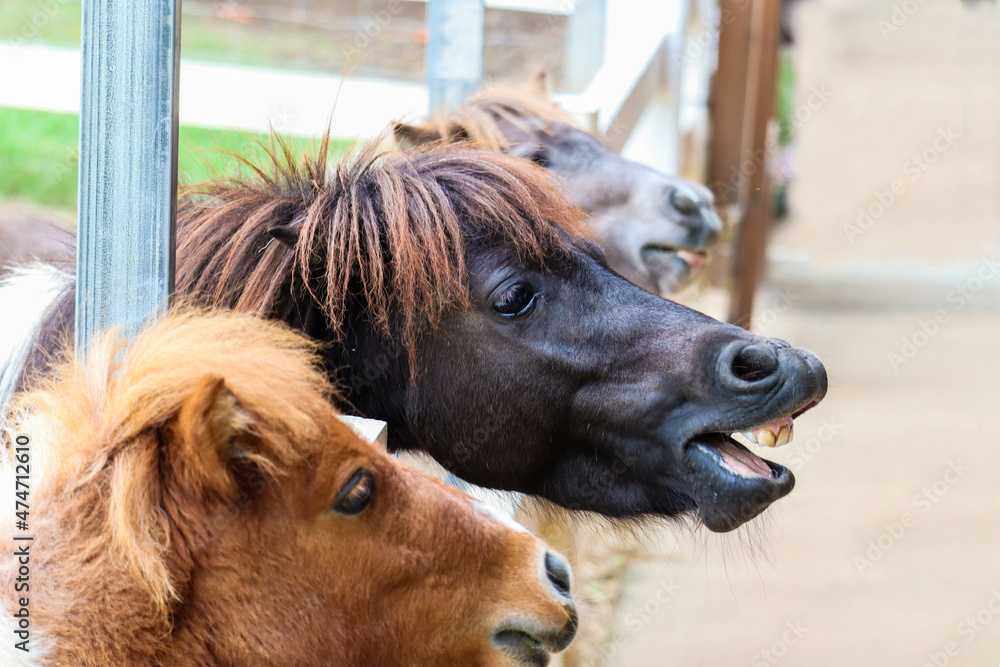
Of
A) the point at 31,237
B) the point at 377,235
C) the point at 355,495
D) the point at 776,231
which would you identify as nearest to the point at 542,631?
the point at 355,495

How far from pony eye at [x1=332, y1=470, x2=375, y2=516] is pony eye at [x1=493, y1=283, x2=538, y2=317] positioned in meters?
0.65

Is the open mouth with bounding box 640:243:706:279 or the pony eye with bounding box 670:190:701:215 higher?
the pony eye with bounding box 670:190:701:215

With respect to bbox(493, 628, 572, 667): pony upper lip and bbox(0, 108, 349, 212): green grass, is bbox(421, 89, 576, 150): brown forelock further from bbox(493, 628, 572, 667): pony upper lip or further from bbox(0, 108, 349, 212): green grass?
bbox(0, 108, 349, 212): green grass

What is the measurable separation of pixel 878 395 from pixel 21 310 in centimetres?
685

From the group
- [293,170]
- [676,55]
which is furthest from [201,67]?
[293,170]

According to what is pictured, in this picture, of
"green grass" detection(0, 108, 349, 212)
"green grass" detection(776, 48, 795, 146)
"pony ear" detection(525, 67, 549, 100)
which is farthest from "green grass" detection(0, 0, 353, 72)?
"pony ear" detection(525, 67, 549, 100)

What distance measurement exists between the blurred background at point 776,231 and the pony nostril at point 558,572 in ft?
1.71

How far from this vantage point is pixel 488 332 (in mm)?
1960

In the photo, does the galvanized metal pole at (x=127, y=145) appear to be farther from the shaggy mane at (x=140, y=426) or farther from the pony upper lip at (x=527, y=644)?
the pony upper lip at (x=527, y=644)

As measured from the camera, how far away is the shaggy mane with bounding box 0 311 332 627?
1260 millimetres

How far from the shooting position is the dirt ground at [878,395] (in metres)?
4.37

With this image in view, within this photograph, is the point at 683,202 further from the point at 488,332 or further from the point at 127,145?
the point at 127,145

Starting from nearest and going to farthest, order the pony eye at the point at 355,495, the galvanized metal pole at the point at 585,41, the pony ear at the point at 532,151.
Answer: the pony eye at the point at 355,495 < the pony ear at the point at 532,151 < the galvanized metal pole at the point at 585,41

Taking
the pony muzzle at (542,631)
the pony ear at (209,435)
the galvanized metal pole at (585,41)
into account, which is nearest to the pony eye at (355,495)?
the pony ear at (209,435)
